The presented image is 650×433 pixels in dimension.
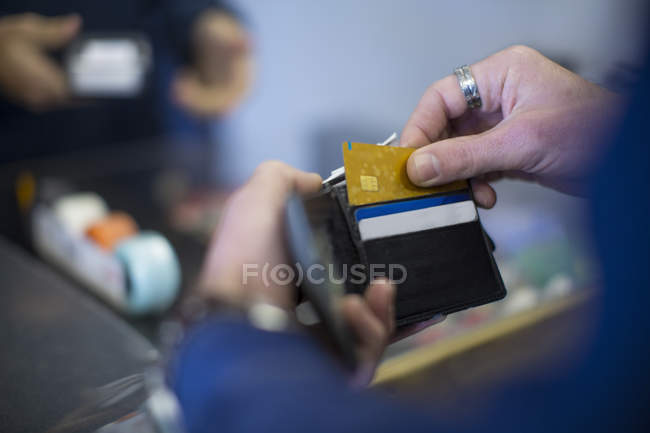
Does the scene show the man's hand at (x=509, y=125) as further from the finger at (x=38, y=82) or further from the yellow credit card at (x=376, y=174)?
the finger at (x=38, y=82)

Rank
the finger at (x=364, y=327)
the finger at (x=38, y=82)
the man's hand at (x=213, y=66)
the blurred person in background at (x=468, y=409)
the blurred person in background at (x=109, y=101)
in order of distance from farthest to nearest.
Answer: the man's hand at (x=213, y=66)
the finger at (x=38, y=82)
the blurred person in background at (x=109, y=101)
the finger at (x=364, y=327)
the blurred person in background at (x=468, y=409)

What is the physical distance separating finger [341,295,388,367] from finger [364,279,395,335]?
0.01 meters

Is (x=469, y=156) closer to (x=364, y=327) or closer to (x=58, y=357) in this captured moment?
(x=364, y=327)

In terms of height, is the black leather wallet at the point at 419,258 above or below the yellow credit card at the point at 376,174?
below

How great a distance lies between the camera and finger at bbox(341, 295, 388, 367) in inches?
15.9

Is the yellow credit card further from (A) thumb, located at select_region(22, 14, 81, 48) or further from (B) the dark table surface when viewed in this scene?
(A) thumb, located at select_region(22, 14, 81, 48)

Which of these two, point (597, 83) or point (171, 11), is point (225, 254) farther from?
point (171, 11)

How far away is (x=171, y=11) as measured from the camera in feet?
7.14

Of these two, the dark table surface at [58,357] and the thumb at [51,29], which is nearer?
the dark table surface at [58,357]

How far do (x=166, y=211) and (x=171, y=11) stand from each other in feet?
4.24

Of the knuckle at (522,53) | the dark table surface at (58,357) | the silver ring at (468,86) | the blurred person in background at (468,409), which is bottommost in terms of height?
the dark table surface at (58,357)

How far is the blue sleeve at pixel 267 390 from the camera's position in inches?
11.9

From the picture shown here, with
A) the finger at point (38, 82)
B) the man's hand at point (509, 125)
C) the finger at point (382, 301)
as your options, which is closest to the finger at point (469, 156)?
the man's hand at point (509, 125)

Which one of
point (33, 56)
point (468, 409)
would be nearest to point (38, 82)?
point (33, 56)
